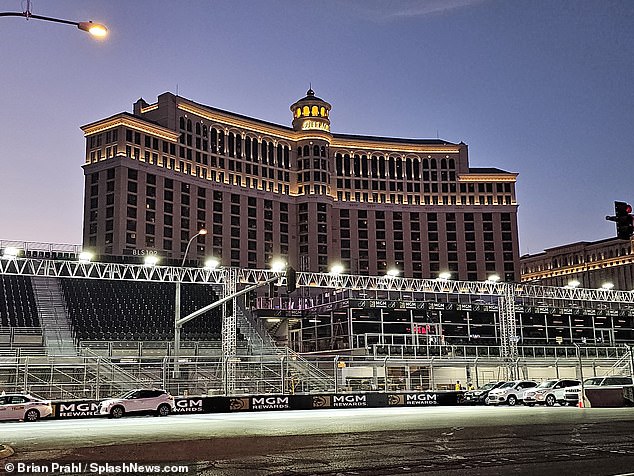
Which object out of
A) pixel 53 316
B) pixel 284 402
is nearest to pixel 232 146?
pixel 53 316

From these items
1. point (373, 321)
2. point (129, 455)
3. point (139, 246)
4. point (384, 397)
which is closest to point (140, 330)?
point (373, 321)

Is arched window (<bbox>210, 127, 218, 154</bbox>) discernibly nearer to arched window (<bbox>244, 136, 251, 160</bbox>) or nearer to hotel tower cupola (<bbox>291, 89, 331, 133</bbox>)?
arched window (<bbox>244, 136, 251, 160</bbox>)

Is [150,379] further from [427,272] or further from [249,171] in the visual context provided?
[427,272]

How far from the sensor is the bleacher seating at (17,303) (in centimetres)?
6825

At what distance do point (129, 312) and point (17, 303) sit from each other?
11609mm

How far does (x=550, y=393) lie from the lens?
4275 cm

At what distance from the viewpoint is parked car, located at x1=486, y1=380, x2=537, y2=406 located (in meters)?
45.0

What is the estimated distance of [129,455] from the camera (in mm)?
16344

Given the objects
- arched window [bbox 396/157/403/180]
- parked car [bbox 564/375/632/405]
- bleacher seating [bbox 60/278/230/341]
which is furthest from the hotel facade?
parked car [bbox 564/375/632/405]

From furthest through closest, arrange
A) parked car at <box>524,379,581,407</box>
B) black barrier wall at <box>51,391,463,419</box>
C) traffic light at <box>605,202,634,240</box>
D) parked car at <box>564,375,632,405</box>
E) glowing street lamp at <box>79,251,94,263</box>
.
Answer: glowing street lamp at <box>79,251,94,263</box>
parked car at <box>524,379,581,407</box>
parked car at <box>564,375,632,405</box>
black barrier wall at <box>51,391,463,419</box>
traffic light at <box>605,202,634,240</box>

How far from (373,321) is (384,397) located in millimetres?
36348

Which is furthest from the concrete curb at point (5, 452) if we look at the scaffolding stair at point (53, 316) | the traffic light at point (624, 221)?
the scaffolding stair at point (53, 316)

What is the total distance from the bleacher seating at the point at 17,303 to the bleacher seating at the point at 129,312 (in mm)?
3716

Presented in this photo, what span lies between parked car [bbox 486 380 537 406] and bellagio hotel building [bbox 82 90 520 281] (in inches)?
3436
